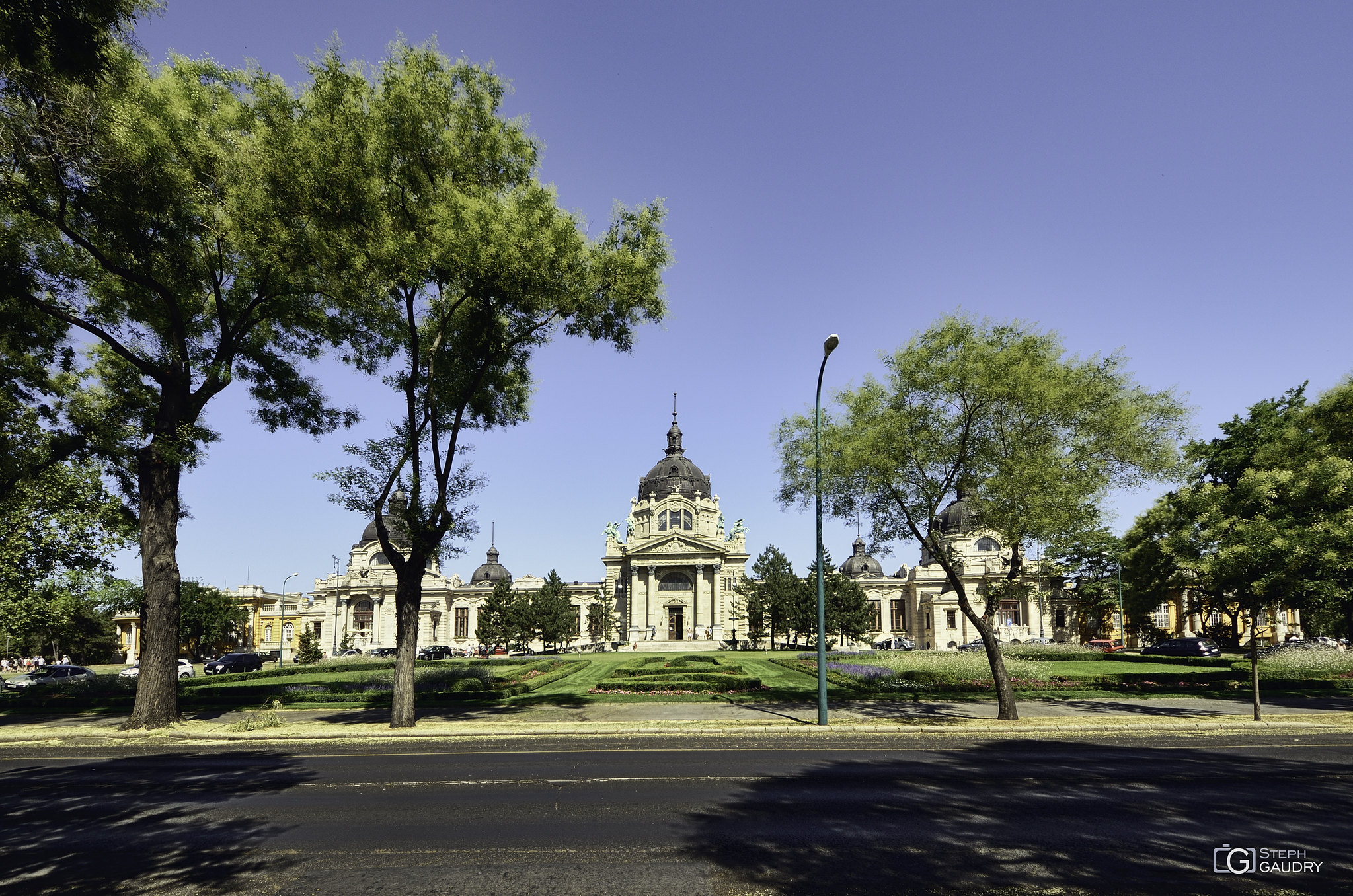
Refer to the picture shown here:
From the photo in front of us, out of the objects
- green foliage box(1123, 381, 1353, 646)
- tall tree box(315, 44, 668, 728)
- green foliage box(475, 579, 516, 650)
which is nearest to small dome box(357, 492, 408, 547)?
tall tree box(315, 44, 668, 728)

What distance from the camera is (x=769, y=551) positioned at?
226 ft

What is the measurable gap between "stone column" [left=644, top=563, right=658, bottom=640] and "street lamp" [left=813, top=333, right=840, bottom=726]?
62595mm

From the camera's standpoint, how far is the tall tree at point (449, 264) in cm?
1842

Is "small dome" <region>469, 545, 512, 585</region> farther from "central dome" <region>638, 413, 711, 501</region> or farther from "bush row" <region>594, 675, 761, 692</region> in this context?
"bush row" <region>594, 675, 761, 692</region>

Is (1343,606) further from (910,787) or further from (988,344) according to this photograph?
(910,787)

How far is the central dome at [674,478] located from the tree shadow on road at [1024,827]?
257 feet

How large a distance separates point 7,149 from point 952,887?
21636mm

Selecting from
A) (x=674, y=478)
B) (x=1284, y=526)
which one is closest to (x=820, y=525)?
(x=1284, y=526)

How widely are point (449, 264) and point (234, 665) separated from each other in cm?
4841

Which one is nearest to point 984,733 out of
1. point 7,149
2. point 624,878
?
point 624,878

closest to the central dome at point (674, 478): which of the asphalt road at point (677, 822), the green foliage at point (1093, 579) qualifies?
the green foliage at point (1093, 579)

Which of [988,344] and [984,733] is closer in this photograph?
[984,733]

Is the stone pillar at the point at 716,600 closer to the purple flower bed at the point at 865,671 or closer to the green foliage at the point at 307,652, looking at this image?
the green foliage at the point at 307,652

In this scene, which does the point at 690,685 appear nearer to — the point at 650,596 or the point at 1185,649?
the point at 1185,649
